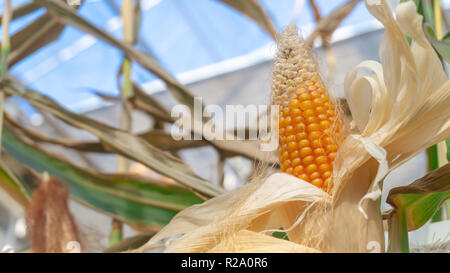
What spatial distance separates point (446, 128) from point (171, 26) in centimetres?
200

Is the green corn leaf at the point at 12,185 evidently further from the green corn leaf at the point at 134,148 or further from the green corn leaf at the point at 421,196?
the green corn leaf at the point at 421,196

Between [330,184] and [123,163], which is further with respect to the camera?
[123,163]

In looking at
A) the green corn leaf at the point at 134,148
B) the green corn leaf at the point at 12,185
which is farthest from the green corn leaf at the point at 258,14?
the green corn leaf at the point at 12,185

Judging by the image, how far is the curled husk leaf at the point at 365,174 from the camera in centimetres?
21

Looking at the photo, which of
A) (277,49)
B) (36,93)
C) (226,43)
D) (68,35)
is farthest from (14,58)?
(226,43)

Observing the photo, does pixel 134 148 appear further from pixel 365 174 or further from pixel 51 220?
pixel 365 174

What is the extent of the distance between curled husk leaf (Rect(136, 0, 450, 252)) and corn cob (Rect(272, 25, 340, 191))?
0.04ft

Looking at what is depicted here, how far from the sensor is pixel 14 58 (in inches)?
→ 26.3

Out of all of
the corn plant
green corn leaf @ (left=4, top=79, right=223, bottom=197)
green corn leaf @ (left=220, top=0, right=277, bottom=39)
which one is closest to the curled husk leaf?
the corn plant

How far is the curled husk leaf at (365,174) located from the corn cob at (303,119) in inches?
0.5

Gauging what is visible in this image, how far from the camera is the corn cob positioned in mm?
233

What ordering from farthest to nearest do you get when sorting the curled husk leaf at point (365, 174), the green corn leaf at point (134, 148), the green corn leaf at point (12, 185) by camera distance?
the green corn leaf at point (12, 185) < the green corn leaf at point (134, 148) < the curled husk leaf at point (365, 174)
